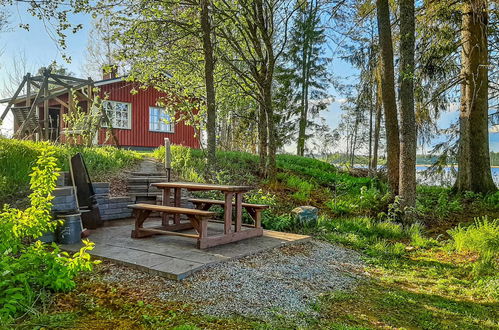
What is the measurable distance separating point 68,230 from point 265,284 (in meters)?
2.54

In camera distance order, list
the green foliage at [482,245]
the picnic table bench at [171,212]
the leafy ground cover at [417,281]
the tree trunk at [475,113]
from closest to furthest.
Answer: the leafy ground cover at [417,281]
the picnic table bench at [171,212]
the green foliage at [482,245]
the tree trunk at [475,113]

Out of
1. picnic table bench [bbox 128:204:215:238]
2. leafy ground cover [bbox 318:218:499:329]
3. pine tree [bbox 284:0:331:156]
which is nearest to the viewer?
leafy ground cover [bbox 318:218:499:329]

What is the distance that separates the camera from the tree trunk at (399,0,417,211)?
6.76 m

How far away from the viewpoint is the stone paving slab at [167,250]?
3.47m

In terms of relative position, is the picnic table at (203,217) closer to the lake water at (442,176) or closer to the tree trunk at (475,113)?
the tree trunk at (475,113)

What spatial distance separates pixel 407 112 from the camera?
673cm

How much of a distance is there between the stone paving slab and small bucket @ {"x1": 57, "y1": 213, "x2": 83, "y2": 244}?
106 mm

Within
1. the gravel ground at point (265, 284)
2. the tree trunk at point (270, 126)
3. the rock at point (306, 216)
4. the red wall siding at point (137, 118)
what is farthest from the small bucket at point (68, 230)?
the red wall siding at point (137, 118)

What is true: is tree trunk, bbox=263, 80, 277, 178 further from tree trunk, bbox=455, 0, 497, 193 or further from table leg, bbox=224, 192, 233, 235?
tree trunk, bbox=455, 0, 497, 193

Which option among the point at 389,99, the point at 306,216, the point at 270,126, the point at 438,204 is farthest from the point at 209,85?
the point at 438,204

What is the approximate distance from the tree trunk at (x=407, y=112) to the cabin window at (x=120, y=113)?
516 inches

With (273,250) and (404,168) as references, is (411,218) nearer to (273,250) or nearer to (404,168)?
(404,168)

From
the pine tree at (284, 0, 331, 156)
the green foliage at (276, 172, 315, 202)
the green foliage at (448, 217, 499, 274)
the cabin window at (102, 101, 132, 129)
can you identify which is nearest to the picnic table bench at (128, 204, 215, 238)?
the green foliage at (448, 217, 499, 274)

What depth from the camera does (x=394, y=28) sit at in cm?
1042
